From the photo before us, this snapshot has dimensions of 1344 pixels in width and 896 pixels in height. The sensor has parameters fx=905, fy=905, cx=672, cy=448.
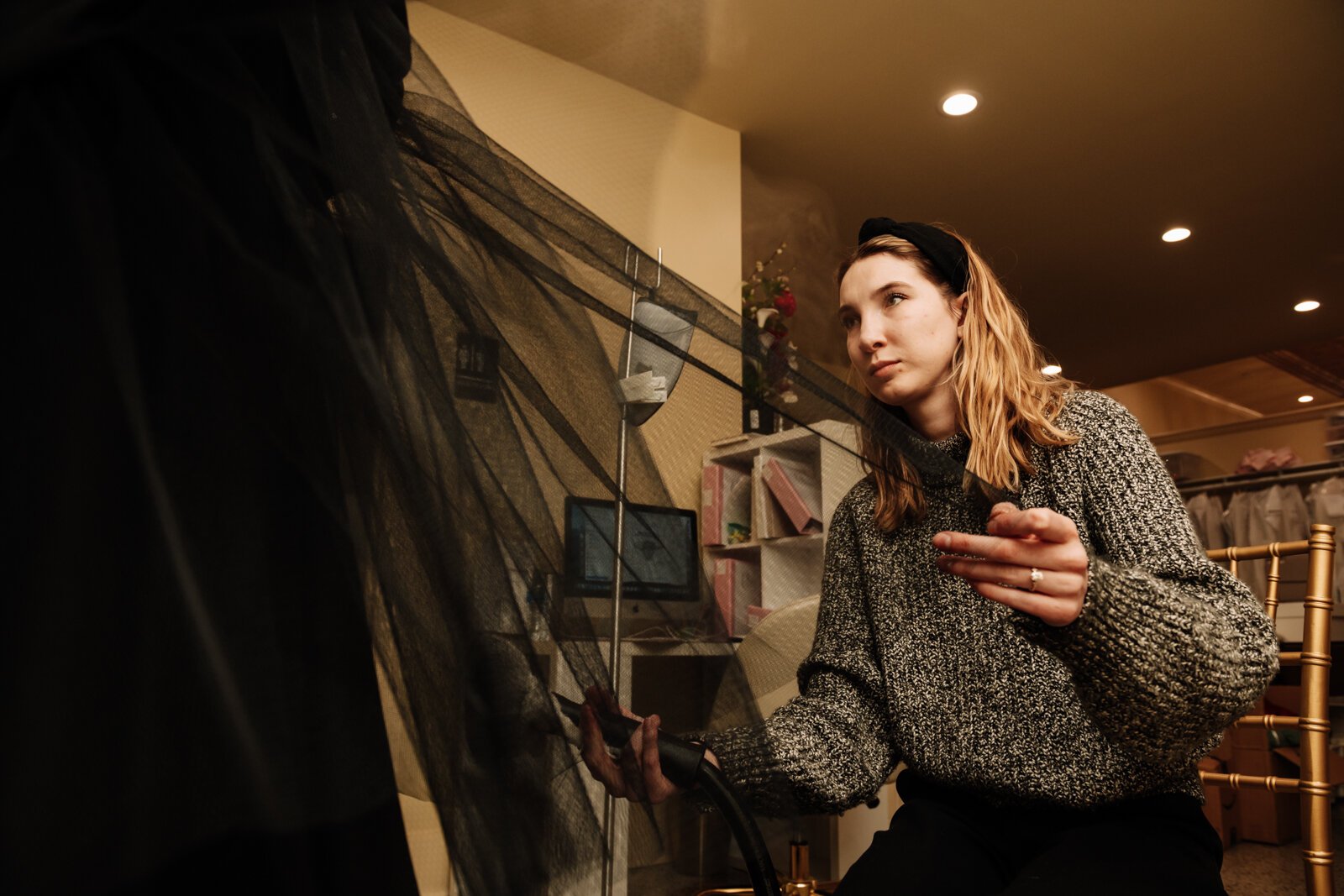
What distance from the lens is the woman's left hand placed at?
1.88ft

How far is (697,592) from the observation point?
0.45 m

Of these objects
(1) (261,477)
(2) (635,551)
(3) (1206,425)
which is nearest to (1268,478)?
(3) (1206,425)

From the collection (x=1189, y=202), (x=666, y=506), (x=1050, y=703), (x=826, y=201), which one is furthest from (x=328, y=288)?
(x=1189, y=202)

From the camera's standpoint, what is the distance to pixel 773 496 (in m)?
0.77

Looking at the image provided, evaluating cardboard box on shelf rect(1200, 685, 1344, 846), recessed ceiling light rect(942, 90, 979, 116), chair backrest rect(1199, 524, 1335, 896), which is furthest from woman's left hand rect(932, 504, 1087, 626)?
cardboard box on shelf rect(1200, 685, 1344, 846)

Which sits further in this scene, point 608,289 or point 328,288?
point 608,289

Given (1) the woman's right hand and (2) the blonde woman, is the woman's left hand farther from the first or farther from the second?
(1) the woman's right hand

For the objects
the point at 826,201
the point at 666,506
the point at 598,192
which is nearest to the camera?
the point at 666,506

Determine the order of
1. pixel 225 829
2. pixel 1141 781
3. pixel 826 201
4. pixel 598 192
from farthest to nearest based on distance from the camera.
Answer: pixel 826 201, pixel 598 192, pixel 1141 781, pixel 225 829

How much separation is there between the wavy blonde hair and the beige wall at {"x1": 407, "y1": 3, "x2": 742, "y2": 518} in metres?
0.28

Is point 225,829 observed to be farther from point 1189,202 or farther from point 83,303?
point 1189,202

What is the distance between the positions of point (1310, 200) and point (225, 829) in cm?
494

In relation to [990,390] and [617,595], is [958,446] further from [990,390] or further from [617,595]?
[617,595]

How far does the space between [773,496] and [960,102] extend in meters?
2.90
